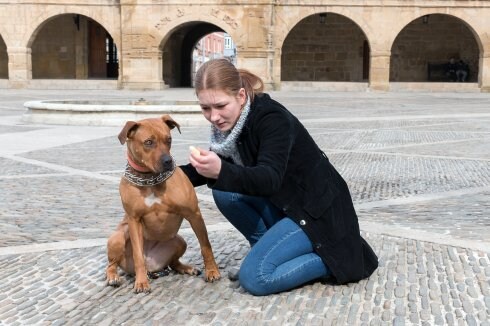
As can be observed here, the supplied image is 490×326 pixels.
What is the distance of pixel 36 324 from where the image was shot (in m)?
2.87

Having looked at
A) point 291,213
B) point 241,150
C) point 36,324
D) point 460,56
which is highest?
point 460,56

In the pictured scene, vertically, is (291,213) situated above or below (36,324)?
above

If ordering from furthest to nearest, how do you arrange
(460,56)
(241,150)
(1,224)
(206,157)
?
1. (460,56)
2. (1,224)
3. (241,150)
4. (206,157)

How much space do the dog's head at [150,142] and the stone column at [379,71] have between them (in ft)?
78.7

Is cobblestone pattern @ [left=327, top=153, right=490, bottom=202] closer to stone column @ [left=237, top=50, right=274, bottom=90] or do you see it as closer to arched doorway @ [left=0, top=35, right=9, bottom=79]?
stone column @ [left=237, top=50, right=274, bottom=90]

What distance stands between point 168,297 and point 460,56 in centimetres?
2956

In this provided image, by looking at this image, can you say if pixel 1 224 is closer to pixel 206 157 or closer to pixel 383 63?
pixel 206 157

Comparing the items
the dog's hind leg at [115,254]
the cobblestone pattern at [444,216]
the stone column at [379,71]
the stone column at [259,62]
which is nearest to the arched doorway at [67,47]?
the stone column at [259,62]

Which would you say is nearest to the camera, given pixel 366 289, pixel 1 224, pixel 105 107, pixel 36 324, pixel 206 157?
pixel 206 157

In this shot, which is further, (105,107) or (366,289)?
(105,107)

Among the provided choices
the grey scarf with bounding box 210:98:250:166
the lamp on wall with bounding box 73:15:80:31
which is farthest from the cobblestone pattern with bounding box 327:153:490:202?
the lamp on wall with bounding box 73:15:80:31

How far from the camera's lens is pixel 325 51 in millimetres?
30297

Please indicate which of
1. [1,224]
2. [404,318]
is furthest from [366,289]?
[1,224]

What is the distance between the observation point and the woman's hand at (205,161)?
266 centimetres
